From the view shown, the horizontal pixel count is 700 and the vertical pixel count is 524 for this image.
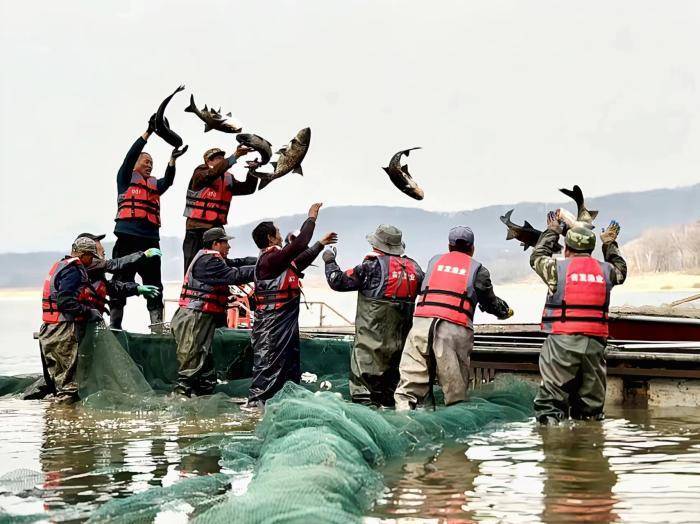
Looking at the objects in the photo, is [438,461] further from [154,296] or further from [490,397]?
[154,296]

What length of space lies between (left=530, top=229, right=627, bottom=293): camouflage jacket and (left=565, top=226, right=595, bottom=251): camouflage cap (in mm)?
224

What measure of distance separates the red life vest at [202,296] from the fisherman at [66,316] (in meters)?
1.05

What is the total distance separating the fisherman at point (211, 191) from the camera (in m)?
13.0

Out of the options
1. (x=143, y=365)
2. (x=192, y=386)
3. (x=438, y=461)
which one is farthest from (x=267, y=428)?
(x=143, y=365)

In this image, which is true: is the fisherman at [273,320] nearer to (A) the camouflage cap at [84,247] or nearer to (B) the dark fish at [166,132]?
(A) the camouflage cap at [84,247]

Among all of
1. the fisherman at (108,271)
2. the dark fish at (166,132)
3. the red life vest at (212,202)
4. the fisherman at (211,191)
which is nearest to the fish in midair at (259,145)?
the fisherman at (211,191)

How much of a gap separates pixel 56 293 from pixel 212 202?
218 cm

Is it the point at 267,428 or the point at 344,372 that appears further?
the point at 344,372

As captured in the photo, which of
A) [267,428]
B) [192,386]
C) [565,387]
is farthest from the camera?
[192,386]

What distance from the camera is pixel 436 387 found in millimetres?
12297

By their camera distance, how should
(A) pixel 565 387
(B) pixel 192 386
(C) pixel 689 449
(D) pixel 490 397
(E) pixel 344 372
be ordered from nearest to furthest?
(C) pixel 689 449 < (A) pixel 565 387 < (D) pixel 490 397 < (B) pixel 192 386 < (E) pixel 344 372

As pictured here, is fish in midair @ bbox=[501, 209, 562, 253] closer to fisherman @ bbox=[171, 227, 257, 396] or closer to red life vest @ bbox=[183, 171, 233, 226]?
fisherman @ bbox=[171, 227, 257, 396]

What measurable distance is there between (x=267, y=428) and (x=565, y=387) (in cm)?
313

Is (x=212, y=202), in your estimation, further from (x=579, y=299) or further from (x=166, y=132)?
(x=579, y=299)
